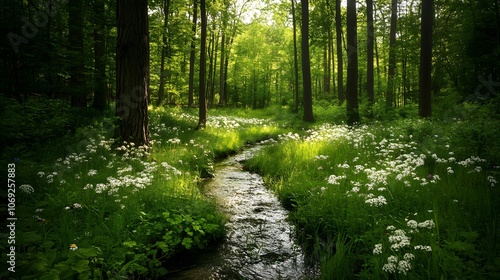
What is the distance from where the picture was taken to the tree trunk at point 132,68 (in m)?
6.70

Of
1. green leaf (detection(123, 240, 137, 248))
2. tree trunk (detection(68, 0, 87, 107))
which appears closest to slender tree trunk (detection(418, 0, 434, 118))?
green leaf (detection(123, 240, 137, 248))

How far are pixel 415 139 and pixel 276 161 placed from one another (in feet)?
13.7

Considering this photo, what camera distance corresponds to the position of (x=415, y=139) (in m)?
8.01

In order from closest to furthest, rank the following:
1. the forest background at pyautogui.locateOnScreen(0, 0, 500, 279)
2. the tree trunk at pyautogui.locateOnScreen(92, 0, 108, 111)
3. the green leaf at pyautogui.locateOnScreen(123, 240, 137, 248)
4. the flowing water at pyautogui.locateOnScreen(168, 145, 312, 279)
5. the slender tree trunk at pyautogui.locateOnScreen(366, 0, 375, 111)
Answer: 1. the green leaf at pyautogui.locateOnScreen(123, 240, 137, 248)
2. the flowing water at pyautogui.locateOnScreen(168, 145, 312, 279)
3. the forest background at pyautogui.locateOnScreen(0, 0, 500, 279)
4. the tree trunk at pyautogui.locateOnScreen(92, 0, 108, 111)
5. the slender tree trunk at pyautogui.locateOnScreen(366, 0, 375, 111)

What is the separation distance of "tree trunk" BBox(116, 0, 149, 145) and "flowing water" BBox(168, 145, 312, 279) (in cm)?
259

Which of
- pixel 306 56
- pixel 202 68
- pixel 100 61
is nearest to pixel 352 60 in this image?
pixel 306 56

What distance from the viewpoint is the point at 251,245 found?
4551mm

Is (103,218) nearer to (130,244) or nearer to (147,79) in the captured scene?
(130,244)

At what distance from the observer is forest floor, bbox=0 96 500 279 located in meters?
2.91

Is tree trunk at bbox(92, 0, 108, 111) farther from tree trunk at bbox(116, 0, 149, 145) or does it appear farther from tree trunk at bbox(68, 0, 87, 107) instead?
tree trunk at bbox(116, 0, 149, 145)

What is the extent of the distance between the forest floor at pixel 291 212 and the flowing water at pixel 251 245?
25 centimetres

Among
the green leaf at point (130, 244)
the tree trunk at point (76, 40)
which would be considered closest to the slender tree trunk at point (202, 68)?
the tree trunk at point (76, 40)

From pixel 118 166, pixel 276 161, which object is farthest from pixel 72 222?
pixel 276 161

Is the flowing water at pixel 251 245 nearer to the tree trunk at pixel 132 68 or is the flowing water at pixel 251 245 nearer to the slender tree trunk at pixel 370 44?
the tree trunk at pixel 132 68
